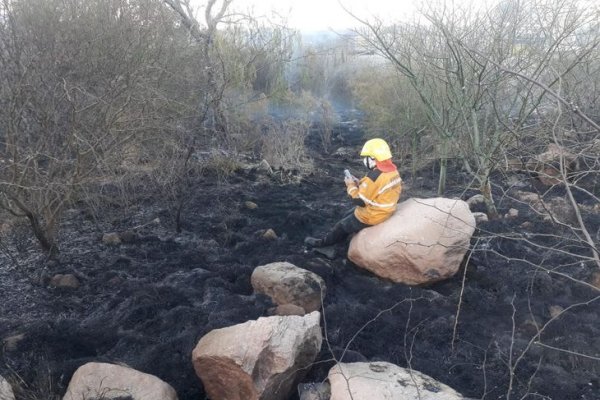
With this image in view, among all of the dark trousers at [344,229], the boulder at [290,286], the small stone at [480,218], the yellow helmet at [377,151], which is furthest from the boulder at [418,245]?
the small stone at [480,218]

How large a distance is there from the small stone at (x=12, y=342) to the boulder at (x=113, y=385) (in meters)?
0.99

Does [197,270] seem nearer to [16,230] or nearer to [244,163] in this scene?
[16,230]

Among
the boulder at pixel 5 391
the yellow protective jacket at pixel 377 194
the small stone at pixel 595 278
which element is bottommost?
the small stone at pixel 595 278

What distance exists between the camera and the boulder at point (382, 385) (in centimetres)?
296

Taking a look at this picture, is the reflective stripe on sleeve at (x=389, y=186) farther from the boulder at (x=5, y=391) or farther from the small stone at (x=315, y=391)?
the boulder at (x=5, y=391)

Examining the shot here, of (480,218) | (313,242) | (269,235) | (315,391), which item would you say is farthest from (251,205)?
(315,391)

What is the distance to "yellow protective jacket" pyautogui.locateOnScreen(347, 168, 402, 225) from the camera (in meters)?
4.95

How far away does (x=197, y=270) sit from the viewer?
16.6 ft

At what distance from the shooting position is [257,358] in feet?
10.2

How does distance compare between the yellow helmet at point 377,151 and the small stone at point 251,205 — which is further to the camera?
the small stone at point 251,205

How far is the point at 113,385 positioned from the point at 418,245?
114 inches

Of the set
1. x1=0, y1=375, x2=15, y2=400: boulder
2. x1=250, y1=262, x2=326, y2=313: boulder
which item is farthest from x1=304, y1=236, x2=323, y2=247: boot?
x1=0, y1=375, x2=15, y2=400: boulder

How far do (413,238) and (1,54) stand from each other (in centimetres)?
391

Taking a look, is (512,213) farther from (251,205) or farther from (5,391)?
(5,391)
